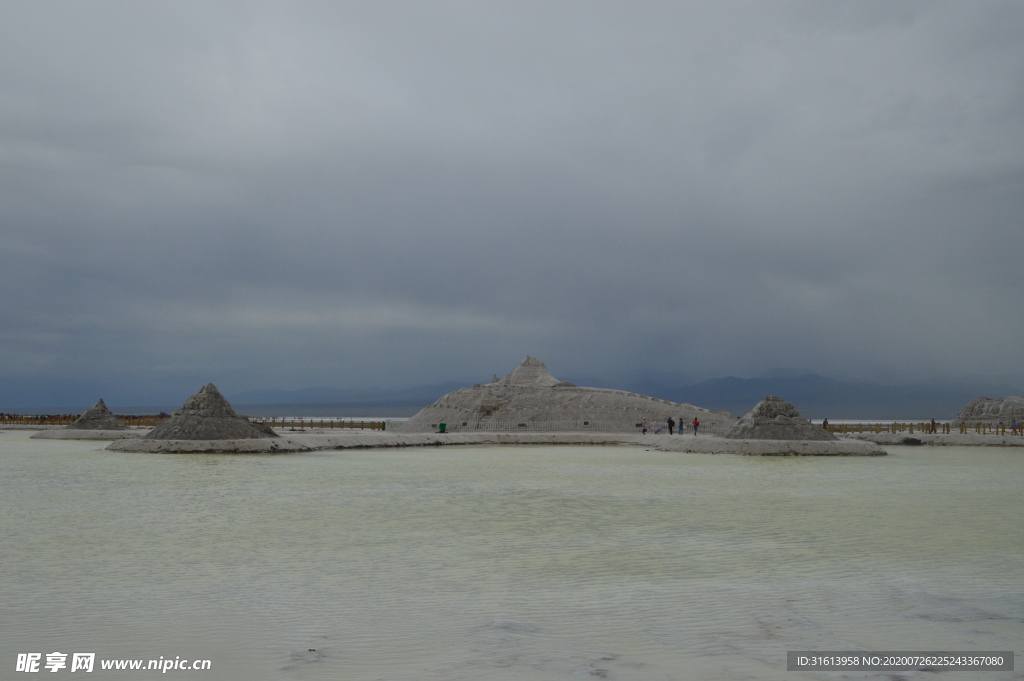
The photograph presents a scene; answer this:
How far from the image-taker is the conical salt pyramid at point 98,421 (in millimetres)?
35062

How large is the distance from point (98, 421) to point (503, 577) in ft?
110

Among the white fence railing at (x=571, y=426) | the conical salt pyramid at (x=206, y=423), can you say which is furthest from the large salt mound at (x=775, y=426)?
the conical salt pyramid at (x=206, y=423)

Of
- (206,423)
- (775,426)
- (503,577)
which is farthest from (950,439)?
(503,577)

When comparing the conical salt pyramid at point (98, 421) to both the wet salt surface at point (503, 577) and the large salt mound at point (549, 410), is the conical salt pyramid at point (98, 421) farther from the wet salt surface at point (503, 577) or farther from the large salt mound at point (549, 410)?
the wet salt surface at point (503, 577)

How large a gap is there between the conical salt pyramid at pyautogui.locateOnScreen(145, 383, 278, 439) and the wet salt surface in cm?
1055

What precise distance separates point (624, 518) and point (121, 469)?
521 inches

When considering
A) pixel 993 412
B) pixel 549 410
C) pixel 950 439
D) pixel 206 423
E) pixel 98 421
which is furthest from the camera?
pixel 993 412

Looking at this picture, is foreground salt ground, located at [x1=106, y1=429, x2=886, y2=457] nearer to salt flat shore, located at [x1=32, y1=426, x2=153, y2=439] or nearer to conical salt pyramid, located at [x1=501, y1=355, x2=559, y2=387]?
salt flat shore, located at [x1=32, y1=426, x2=153, y2=439]

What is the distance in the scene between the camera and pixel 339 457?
24500 mm

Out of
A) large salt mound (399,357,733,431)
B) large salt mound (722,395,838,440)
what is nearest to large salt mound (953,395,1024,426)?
large salt mound (399,357,733,431)

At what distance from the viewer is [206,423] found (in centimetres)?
2589

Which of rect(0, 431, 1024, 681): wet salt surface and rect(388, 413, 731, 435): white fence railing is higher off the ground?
rect(388, 413, 731, 435): white fence railing

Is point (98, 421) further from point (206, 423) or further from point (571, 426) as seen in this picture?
point (571, 426)

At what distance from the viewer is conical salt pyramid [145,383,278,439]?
25.6 metres
